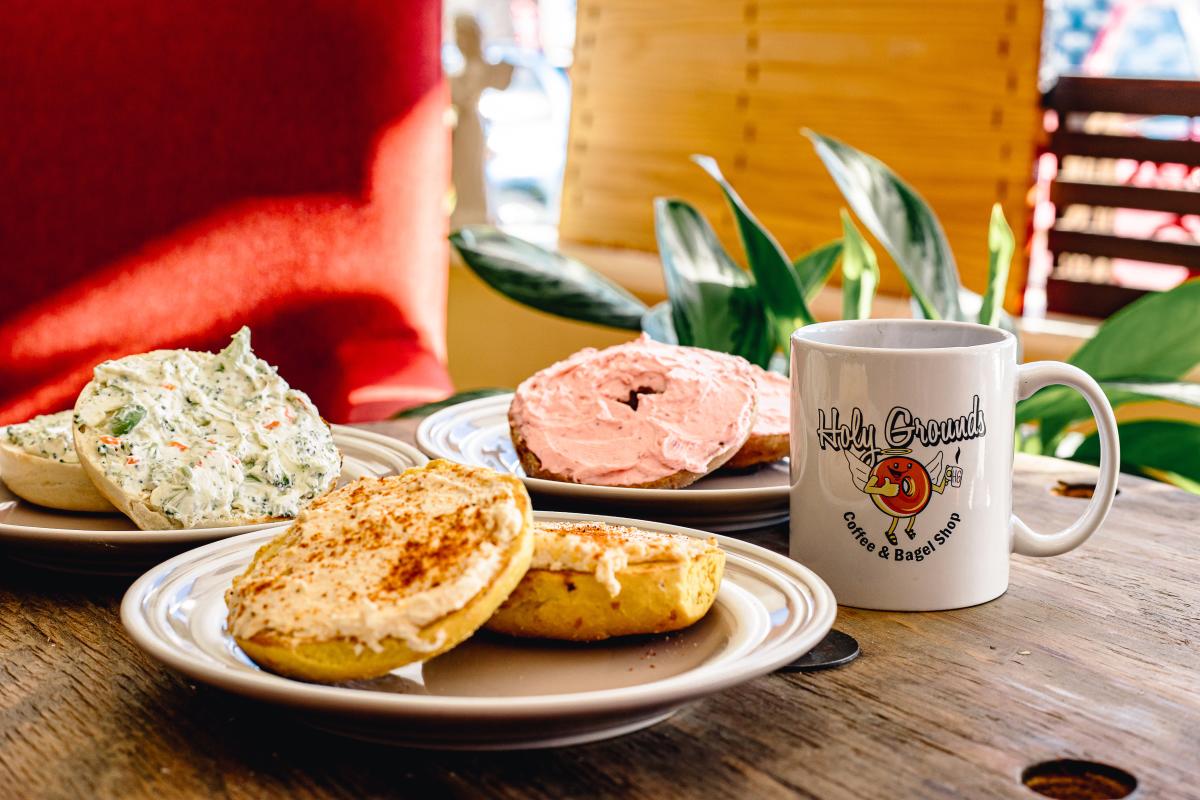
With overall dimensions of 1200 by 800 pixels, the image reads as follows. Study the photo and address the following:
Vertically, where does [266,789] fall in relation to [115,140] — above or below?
below

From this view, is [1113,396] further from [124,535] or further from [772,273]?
[124,535]

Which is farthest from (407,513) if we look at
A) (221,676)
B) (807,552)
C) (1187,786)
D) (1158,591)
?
(1158,591)

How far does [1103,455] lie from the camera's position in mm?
722

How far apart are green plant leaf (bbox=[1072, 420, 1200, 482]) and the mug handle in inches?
28.7

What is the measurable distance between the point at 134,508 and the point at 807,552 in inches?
16.2

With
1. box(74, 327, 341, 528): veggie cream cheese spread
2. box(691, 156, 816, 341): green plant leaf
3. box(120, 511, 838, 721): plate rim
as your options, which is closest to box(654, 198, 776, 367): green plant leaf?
box(691, 156, 816, 341): green plant leaf

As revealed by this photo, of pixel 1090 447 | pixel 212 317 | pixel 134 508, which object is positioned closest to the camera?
pixel 134 508

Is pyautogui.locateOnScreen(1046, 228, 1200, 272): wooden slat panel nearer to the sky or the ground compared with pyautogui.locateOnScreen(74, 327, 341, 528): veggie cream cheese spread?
nearer to the sky

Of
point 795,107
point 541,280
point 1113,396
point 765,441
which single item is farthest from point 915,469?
point 795,107

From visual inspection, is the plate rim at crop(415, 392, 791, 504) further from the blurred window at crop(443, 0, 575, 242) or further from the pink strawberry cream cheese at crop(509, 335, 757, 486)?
the blurred window at crop(443, 0, 575, 242)

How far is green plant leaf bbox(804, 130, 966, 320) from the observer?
133 centimetres

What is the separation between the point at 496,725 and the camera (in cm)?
47

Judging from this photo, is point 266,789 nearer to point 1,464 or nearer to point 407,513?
point 407,513

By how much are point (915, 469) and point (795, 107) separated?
226 centimetres
